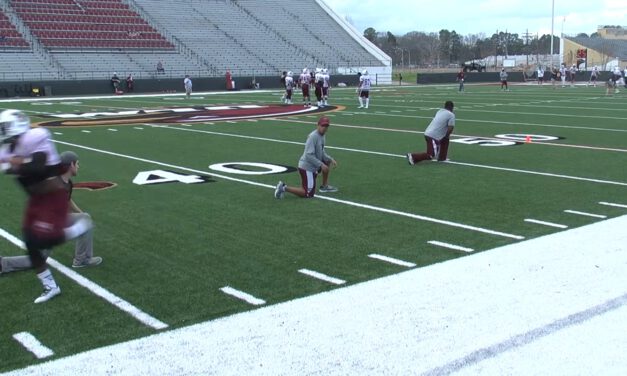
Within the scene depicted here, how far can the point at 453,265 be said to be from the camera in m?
5.91

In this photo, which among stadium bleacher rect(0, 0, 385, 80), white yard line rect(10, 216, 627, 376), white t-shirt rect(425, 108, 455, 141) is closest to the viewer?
white yard line rect(10, 216, 627, 376)

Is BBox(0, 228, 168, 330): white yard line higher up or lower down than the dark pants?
lower down

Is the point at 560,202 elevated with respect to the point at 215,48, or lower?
lower

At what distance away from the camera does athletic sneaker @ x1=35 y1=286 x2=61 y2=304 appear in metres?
5.13

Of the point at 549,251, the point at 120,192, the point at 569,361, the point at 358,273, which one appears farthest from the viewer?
the point at 120,192

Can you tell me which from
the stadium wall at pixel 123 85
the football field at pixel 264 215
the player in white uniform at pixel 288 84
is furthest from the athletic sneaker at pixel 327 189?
the stadium wall at pixel 123 85

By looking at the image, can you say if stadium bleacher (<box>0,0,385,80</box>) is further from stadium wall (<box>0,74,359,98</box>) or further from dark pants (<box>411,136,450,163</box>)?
dark pants (<box>411,136,450,163</box>)

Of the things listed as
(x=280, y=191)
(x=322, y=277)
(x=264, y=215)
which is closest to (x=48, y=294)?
(x=322, y=277)

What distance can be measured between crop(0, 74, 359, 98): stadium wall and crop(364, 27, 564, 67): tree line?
7415 centimetres

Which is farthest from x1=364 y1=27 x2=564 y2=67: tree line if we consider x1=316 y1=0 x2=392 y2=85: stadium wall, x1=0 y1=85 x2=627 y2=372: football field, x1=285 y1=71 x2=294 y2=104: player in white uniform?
x1=0 y1=85 x2=627 y2=372: football field

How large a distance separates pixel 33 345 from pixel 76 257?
177 centimetres

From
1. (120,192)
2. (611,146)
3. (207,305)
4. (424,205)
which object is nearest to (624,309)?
(207,305)

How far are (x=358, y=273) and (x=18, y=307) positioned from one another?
2.62m

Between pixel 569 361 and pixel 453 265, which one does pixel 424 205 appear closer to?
pixel 453 265
